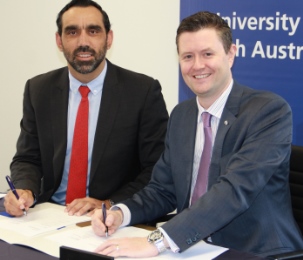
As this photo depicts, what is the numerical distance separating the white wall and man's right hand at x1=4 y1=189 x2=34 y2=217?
5.78 feet

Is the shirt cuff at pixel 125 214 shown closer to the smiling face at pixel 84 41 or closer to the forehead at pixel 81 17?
the smiling face at pixel 84 41

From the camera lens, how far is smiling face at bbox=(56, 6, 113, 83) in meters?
2.82

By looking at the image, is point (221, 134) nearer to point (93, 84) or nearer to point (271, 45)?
point (93, 84)

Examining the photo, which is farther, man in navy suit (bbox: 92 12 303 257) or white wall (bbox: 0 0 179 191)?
white wall (bbox: 0 0 179 191)

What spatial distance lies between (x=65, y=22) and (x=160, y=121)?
735 mm

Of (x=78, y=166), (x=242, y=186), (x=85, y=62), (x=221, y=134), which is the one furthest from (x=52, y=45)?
(x=242, y=186)

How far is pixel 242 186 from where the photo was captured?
1930mm

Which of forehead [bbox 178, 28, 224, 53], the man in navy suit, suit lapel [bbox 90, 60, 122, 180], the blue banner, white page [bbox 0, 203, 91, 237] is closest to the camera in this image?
the man in navy suit

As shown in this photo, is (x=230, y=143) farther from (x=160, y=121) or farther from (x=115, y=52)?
(x=115, y=52)

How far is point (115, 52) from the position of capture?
4.12 metres

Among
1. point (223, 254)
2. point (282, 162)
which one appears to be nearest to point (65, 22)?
point (282, 162)

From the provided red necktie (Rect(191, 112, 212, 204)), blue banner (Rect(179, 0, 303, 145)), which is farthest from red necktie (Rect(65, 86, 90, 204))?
blue banner (Rect(179, 0, 303, 145))

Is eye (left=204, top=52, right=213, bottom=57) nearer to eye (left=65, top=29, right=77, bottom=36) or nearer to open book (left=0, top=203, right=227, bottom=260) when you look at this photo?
open book (left=0, top=203, right=227, bottom=260)

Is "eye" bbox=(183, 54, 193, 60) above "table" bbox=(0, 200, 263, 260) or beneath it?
above
